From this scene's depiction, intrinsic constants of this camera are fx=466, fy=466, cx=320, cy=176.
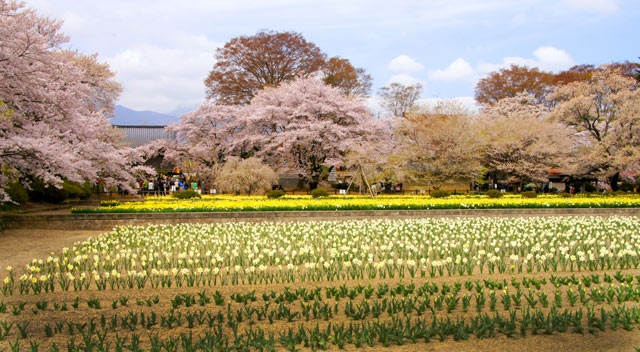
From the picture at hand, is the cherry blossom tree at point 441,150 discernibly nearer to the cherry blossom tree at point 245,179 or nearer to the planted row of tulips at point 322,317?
the cherry blossom tree at point 245,179

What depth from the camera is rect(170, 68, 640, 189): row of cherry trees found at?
1135 inches

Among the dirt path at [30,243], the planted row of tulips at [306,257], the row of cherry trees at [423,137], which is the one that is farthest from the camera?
the row of cherry trees at [423,137]

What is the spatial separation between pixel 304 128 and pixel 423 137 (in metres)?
7.76

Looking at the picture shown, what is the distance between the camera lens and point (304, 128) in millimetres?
30328

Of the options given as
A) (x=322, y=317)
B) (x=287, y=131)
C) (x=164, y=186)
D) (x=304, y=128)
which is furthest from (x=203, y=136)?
(x=322, y=317)

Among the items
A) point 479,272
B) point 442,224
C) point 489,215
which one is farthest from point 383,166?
point 479,272

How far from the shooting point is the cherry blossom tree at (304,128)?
1203 inches

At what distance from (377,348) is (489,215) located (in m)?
13.2

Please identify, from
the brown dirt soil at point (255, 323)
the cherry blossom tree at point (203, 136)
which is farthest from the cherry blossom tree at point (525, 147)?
the brown dirt soil at point (255, 323)

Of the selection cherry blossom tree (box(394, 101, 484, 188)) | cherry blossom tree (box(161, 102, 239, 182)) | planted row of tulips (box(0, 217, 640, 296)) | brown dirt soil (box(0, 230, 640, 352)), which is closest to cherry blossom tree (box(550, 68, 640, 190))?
cherry blossom tree (box(394, 101, 484, 188))

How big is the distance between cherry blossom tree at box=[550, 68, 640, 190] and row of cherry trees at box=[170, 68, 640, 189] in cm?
6

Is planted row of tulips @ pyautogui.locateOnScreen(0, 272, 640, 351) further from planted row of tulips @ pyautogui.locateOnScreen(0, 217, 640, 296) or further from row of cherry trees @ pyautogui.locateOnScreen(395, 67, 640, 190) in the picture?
row of cherry trees @ pyautogui.locateOnScreen(395, 67, 640, 190)

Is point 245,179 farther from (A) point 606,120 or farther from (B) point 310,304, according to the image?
(A) point 606,120

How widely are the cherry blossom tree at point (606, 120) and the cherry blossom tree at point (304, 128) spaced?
13.1 metres
